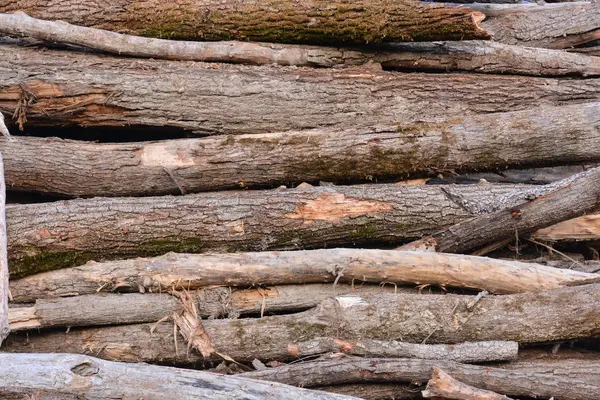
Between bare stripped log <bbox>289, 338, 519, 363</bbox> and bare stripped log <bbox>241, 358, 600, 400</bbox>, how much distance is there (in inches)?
4.3

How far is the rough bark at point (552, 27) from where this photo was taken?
21.3 feet

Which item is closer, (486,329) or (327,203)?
(486,329)

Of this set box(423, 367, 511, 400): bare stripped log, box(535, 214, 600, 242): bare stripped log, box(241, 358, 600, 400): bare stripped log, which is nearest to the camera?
box(423, 367, 511, 400): bare stripped log

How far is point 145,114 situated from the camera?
207 inches

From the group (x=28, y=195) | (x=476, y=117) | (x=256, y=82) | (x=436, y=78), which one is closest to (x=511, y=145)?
(x=476, y=117)

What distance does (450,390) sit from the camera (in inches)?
156

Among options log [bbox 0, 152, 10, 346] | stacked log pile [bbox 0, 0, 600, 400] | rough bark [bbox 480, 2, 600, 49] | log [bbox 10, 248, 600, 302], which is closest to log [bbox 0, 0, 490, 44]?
stacked log pile [bbox 0, 0, 600, 400]

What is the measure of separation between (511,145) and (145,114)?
8.59 feet

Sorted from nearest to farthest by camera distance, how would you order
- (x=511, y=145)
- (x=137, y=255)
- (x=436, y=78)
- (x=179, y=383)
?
(x=179, y=383) < (x=137, y=255) < (x=511, y=145) < (x=436, y=78)

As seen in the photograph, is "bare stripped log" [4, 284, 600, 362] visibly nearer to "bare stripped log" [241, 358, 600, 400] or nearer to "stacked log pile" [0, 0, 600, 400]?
"stacked log pile" [0, 0, 600, 400]

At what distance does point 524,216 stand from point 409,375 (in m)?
1.45

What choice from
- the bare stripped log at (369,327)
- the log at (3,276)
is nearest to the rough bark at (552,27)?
the bare stripped log at (369,327)

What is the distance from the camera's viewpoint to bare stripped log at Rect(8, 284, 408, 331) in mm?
4402

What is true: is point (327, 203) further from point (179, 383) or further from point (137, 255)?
point (179, 383)
